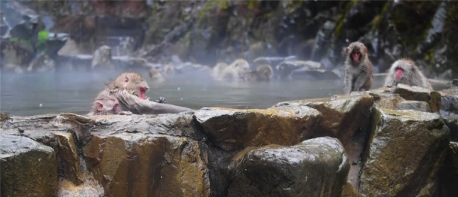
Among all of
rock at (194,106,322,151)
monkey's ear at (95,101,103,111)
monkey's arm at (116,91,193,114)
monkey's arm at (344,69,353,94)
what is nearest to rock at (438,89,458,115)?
monkey's arm at (344,69,353,94)

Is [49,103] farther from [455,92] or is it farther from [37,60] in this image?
[37,60]

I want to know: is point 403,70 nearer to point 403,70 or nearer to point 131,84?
point 403,70

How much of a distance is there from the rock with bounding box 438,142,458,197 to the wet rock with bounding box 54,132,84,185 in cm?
274

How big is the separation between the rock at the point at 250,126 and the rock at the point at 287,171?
6.6 inches

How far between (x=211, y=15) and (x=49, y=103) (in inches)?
606

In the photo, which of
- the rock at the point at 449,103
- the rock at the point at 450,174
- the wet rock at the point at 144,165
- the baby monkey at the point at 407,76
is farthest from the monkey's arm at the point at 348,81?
the wet rock at the point at 144,165

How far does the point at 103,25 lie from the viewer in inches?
981

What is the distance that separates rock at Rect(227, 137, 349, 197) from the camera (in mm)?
2799

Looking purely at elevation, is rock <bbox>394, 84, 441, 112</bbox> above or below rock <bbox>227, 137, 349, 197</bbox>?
above

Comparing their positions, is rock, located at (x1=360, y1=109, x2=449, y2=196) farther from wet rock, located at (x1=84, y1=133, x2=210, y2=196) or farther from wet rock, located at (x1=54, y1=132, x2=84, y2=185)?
wet rock, located at (x1=54, y1=132, x2=84, y2=185)

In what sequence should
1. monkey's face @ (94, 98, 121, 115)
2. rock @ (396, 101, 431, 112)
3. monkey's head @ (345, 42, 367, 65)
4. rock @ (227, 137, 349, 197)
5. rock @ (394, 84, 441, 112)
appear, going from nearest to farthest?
rock @ (227, 137, 349, 197), monkey's face @ (94, 98, 121, 115), rock @ (396, 101, 431, 112), rock @ (394, 84, 441, 112), monkey's head @ (345, 42, 367, 65)

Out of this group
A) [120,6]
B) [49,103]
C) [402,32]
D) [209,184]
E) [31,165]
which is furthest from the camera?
[120,6]

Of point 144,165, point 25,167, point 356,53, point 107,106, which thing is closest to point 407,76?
point 356,53

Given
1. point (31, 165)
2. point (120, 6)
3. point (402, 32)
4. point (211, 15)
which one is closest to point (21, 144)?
point (31, 165)
